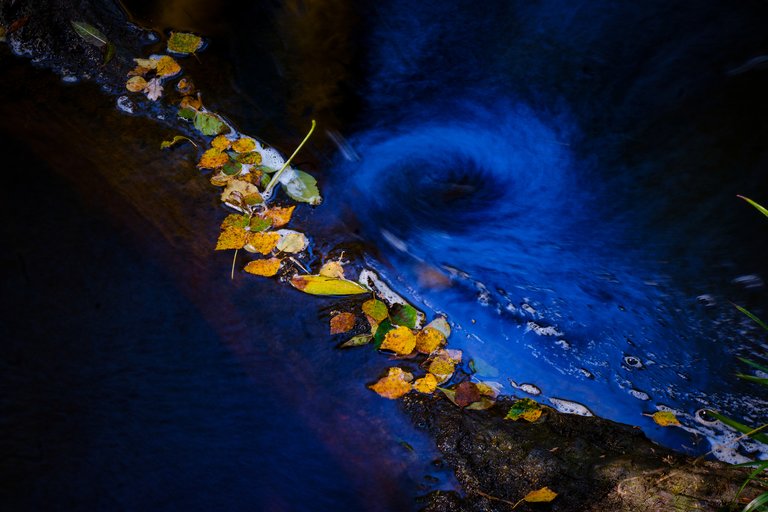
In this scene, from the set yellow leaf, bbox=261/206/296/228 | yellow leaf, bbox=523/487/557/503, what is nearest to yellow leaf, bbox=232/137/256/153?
yellow leaf, bbox=261/206/296/228

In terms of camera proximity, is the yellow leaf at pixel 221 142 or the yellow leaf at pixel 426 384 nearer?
the yellow leaf at pixel 426 384

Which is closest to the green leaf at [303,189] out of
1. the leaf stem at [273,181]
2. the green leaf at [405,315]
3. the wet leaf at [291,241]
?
the leaf stem at [273,181]

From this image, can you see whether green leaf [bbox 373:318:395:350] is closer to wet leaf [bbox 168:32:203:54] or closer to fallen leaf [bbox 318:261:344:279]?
fallen leaf [bbox 318:261:344:279]

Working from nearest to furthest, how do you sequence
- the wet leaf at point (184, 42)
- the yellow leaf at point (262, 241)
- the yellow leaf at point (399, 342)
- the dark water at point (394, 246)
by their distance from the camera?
the dark water at point (394, 246)
the yellow leaf at point (399, 342)
the yellow leaf at point (262, 241)
the wet leaf at point (184, 42)

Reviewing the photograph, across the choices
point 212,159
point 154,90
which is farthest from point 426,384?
point 154,90

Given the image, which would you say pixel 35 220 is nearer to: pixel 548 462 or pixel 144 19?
pixel 144 19

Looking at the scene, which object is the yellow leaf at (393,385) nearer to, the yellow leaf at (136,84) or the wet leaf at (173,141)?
the wet leaf at (173,141)

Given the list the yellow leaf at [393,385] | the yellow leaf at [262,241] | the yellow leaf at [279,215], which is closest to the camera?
the yellow leaf at [393,385]
